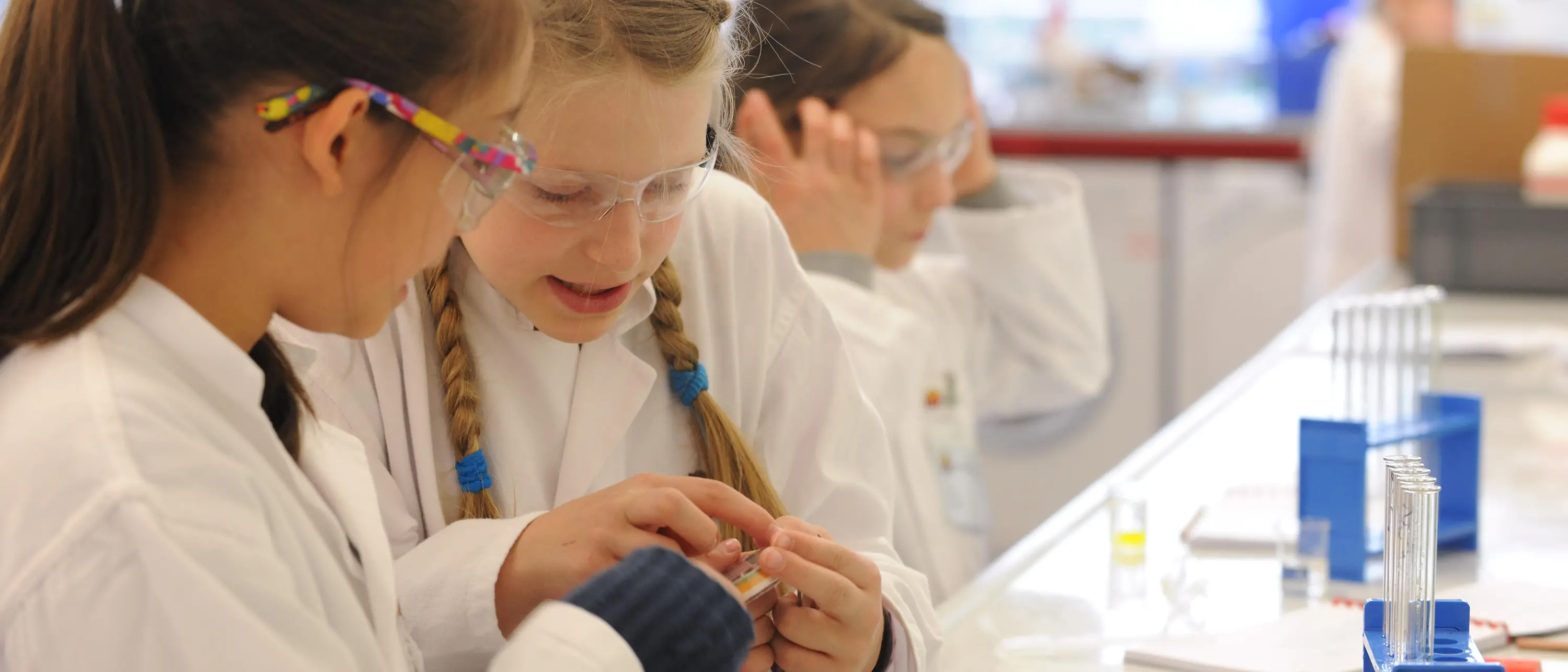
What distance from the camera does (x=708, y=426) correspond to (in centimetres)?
104

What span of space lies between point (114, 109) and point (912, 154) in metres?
1.21

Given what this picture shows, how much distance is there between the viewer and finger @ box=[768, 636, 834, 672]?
34.6 inches

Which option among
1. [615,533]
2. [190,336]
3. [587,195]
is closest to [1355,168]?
[587,195]

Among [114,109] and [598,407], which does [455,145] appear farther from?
[598,407]

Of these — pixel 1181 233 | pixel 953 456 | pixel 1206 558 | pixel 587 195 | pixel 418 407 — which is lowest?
pixel 1181 233

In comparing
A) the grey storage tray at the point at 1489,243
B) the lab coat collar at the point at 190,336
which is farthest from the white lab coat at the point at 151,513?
the grey storage tray at the point at 1489,243

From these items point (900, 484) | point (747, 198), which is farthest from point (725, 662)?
point (900, 484)

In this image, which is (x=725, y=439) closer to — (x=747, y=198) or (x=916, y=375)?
(x=747, y=198)

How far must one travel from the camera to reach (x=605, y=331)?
1009mm

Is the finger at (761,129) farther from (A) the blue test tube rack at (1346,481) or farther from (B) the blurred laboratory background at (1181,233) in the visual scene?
(B) the blurred laboratory background at (1181,233)

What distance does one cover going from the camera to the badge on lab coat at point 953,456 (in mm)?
1731

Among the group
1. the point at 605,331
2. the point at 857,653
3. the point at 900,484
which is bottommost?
the point at 900,484

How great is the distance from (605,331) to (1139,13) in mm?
4138

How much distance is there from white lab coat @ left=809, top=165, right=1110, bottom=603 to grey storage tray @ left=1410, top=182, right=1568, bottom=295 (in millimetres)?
665
